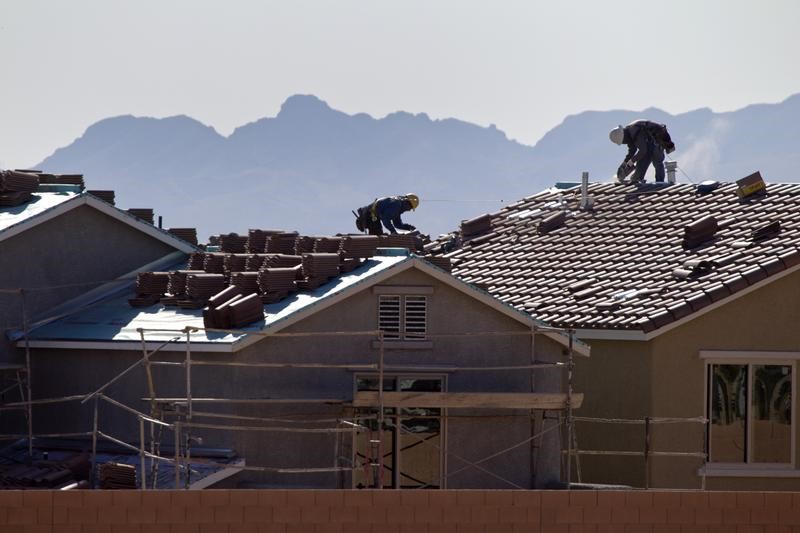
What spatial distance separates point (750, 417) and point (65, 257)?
35.9 feet

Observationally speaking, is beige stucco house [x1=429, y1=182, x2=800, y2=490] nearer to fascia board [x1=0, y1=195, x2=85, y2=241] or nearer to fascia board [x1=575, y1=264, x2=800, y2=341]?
A: fascia board [x1=575, y1=264, x2=800, y2=341]

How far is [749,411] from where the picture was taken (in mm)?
26391

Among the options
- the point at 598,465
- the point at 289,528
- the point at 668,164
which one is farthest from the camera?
the point at 668,164

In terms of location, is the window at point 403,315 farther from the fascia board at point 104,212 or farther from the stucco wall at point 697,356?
the fascia board at point 104,212

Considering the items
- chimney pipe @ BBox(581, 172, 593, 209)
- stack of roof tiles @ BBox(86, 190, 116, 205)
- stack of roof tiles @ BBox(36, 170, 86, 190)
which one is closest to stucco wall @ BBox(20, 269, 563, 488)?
stack of roof tiles @ BBox(86, 190, 116, 205)

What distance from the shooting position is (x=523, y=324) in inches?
1014

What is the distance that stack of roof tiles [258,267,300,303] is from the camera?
25.4 m

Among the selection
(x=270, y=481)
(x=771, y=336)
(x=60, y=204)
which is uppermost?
(x=60, y=204)

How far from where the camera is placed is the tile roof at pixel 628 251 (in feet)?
88.2

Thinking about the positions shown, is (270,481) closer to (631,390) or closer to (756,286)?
(631,390)

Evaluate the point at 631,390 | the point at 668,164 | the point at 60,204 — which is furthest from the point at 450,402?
the point at 668,164

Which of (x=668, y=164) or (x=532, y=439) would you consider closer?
(x=532, y=439)

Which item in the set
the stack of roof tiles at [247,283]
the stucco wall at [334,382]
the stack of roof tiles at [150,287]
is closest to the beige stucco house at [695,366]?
the stucco wall at [334,382]

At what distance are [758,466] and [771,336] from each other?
2.01m
